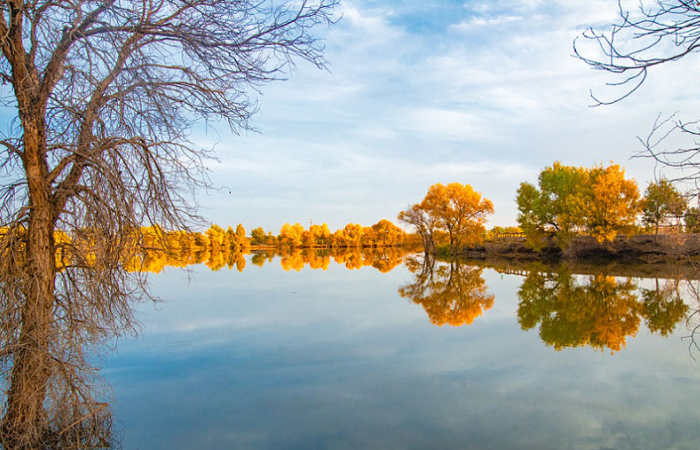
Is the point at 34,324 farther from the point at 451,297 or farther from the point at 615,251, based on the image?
the point at 615,251

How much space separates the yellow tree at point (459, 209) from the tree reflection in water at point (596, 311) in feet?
Answer: 79.5

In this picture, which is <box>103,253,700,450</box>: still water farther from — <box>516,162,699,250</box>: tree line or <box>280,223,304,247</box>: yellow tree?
<box>280,223,304,247</box>: yellow tree

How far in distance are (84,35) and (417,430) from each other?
16.3 ft

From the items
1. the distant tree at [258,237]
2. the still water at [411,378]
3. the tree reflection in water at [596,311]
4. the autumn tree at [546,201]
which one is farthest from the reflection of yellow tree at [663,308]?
the distant tree at [258,237]

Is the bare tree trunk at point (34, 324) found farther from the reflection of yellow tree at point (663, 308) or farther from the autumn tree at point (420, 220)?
the autumn tree at point (420, 220)

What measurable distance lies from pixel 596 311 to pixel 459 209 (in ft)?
104

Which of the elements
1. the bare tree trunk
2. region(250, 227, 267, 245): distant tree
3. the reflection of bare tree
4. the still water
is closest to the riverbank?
the reflection of bare tree

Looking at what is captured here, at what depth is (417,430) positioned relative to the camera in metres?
4.72

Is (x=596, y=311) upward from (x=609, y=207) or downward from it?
downward

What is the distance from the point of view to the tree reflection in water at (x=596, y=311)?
9.14 meters

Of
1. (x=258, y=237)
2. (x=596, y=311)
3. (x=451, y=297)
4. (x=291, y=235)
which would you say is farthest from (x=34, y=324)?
(x=258, y=237)

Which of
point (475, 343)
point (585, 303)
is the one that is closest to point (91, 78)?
point (475, 343)

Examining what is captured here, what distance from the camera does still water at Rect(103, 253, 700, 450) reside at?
15.4 ft

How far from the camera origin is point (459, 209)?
42906mm
